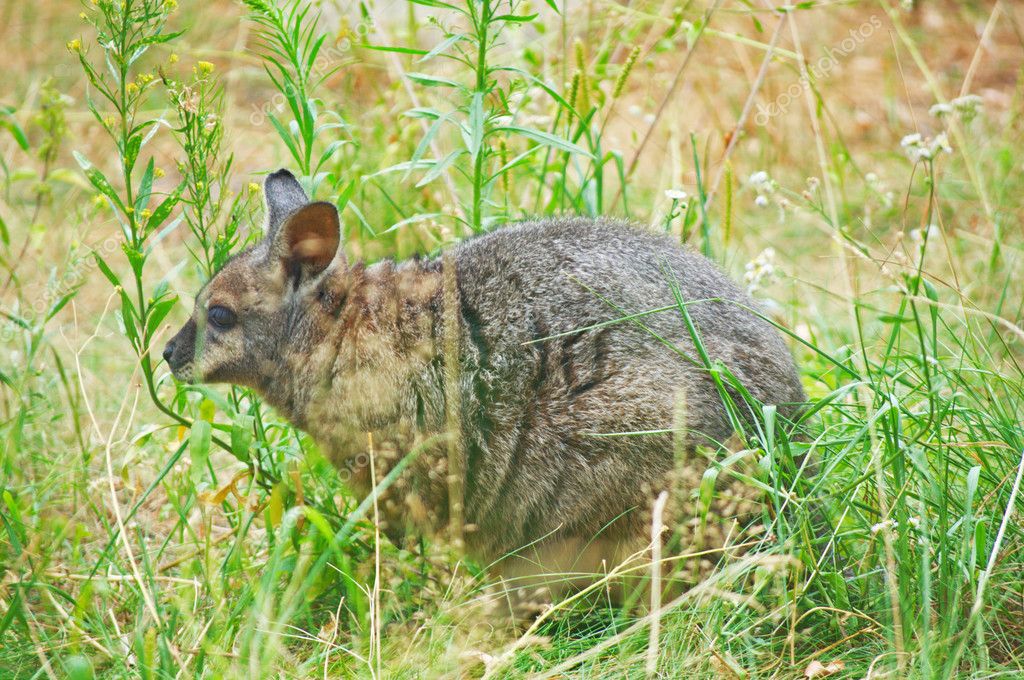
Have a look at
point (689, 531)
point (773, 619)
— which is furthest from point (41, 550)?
point (773, 619)

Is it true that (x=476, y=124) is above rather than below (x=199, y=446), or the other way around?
above

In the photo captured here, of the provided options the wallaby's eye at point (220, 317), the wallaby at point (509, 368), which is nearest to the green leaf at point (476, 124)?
the wallaby at point (509, 368)

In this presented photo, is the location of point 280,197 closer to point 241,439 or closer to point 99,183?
point 99,183

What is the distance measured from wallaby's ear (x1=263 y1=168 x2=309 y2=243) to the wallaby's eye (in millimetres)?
329

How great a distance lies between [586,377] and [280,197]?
1493mm

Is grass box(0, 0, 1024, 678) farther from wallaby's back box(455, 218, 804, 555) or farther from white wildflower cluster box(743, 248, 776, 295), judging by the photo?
wallaby's back box(455, 218, 804, 555)

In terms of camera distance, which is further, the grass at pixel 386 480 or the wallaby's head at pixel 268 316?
the wallaby's head at pixel 268 316

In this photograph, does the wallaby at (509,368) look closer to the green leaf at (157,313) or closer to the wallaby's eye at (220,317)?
the wallaby's eye at (220,317)

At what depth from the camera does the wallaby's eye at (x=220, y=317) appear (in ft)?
13.9

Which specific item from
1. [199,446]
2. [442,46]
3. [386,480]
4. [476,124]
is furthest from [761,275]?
[199,446]

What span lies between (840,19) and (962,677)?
7.25m

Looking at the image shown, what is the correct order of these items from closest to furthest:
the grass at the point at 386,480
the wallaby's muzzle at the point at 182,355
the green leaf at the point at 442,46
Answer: the grass at the point at 386,480 < the green leaf at the point at 442,46 < the wallaby's muzzle at the point at 182,355

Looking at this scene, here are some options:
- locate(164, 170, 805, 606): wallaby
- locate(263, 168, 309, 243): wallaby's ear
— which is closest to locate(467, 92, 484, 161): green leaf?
locate(164, 170, 805, 606): wallaby

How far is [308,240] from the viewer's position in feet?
13.6
